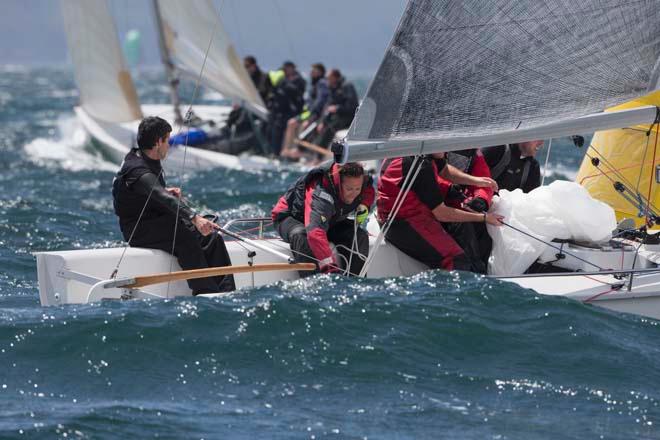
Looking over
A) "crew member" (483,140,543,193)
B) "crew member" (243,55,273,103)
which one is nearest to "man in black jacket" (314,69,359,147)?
"crew member" (243,55,273,103)

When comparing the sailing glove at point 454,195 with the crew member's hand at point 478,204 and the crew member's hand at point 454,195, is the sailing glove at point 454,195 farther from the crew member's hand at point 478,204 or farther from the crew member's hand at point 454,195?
the crew member's hand at point 478,204

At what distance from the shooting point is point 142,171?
596 centimetres

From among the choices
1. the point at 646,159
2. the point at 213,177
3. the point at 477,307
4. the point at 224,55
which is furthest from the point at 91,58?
the point at 477,307

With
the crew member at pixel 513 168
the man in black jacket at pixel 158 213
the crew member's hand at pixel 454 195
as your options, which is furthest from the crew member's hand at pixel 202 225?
the crew member at pixel 513 168

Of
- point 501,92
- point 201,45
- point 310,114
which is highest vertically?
point 201,45

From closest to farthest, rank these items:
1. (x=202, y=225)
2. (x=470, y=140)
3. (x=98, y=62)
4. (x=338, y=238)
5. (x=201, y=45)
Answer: (x=470, y=140) → (x=202, y=225) → (x=338, y=238) → (x=98, y=62) → (x=201, y=45)

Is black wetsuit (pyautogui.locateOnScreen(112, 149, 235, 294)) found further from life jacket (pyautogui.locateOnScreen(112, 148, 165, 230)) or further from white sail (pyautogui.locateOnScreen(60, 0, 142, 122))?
white sail (pyautogui.locateOnScreen(60, 0, 142, 122))

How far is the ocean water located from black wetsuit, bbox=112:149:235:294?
0.37 meters

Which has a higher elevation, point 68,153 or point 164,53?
point 164,53

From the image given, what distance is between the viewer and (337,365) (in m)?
5.00

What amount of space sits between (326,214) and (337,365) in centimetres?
127

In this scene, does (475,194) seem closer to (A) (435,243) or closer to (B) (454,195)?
(B) (454,195)

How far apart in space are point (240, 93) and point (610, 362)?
453 inches

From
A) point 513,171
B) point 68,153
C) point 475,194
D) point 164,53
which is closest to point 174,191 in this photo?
point 475,194
